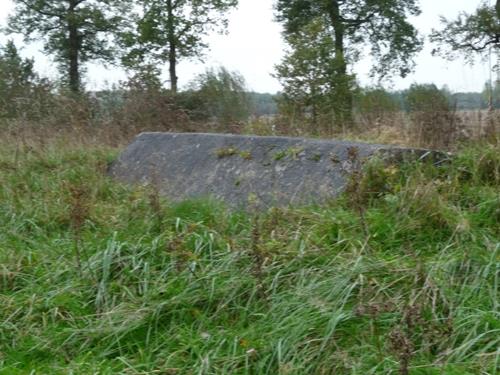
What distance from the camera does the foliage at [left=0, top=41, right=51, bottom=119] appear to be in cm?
1157

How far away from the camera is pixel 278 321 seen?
3.64m

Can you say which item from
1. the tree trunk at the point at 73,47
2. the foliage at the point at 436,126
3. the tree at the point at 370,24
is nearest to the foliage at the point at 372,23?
the tree at the point at 370,24

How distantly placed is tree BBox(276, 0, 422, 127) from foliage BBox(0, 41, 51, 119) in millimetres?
13338

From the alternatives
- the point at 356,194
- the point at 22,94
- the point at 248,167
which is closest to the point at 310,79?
the point at 22,94

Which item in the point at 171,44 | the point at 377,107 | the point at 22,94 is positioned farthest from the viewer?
the point at 171,44

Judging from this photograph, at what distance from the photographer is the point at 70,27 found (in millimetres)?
28859

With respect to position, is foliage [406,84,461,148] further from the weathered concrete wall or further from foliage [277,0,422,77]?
foliage [277,0,422,77]

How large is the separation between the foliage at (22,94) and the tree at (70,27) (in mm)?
11782

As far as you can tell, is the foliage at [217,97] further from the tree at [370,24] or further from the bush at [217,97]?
the tree at [370,24]

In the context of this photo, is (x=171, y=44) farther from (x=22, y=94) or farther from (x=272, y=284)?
(x=272, y=284)

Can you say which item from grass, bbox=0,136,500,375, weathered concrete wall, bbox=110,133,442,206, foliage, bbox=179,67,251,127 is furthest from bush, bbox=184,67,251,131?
grass, bbox=0,136,500,375

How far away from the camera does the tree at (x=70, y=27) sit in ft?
95.3

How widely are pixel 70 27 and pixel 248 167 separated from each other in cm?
2448

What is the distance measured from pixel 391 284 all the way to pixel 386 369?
766 mm
